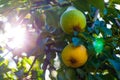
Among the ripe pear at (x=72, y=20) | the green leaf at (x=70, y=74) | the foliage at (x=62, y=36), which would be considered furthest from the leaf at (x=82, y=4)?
the green leaf at (x=70, y=74)

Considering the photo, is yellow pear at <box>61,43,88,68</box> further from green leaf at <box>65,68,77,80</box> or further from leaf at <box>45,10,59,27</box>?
leaf at <box>45,10,59,27</box>

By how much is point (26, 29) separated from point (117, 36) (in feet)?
1.93

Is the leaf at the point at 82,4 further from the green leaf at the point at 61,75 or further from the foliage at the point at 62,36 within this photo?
the green leaf at the point at 61,75

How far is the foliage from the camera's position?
1.64 meters

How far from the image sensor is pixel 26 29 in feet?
6.68

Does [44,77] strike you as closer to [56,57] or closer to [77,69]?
[56,57]

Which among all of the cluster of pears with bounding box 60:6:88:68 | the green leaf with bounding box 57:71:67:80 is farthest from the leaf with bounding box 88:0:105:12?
the green leaf with bounding box 57:71:67:80

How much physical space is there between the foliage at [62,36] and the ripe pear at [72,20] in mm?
45

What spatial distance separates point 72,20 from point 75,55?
0.19 meters

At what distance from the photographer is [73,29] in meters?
1.67

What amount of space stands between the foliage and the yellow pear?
0.03m

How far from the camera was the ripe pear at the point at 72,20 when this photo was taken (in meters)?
1.64

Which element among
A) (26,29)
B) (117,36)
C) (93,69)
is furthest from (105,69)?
(26,29)

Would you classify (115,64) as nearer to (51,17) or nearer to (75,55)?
(75,55)
